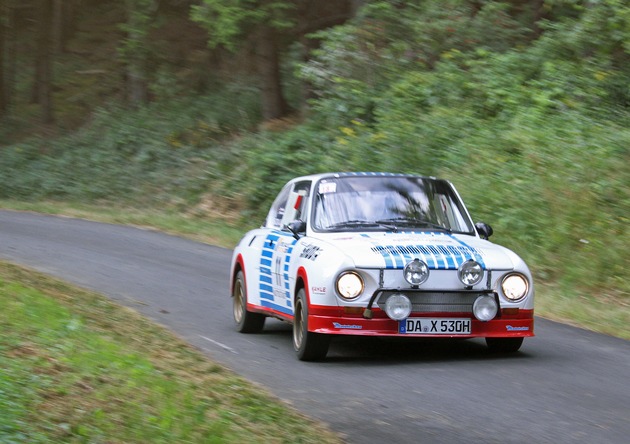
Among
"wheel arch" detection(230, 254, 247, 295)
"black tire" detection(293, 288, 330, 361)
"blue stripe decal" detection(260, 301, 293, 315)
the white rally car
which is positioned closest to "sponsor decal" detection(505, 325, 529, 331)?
the white rally car

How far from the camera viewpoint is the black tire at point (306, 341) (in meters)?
8.97

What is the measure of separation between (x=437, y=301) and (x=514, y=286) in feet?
2.39

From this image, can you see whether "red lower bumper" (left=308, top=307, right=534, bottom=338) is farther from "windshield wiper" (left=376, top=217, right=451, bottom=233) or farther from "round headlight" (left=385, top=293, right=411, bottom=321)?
"windshield wiper" (left=376, top=217, right=451, bottom=233)

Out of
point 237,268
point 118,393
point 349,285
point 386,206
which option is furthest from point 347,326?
point 237,268

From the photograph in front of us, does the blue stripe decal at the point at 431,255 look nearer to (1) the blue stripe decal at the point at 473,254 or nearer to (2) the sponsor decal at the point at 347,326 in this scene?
(1) the blue stripe decal at the point at 473,254

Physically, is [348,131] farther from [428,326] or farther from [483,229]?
[428,326]

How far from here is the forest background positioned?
15719mm

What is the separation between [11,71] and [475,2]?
24697 millimetres

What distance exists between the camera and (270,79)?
30406 mm

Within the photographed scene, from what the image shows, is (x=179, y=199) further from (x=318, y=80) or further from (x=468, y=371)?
(x=468, y=371)

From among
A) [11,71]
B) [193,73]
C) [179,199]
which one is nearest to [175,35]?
[193,73]

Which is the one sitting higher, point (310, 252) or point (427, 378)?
point (310, 252)

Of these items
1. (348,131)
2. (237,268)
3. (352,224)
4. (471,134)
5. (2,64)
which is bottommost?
(2,64)

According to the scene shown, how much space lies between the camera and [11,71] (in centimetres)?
4438
